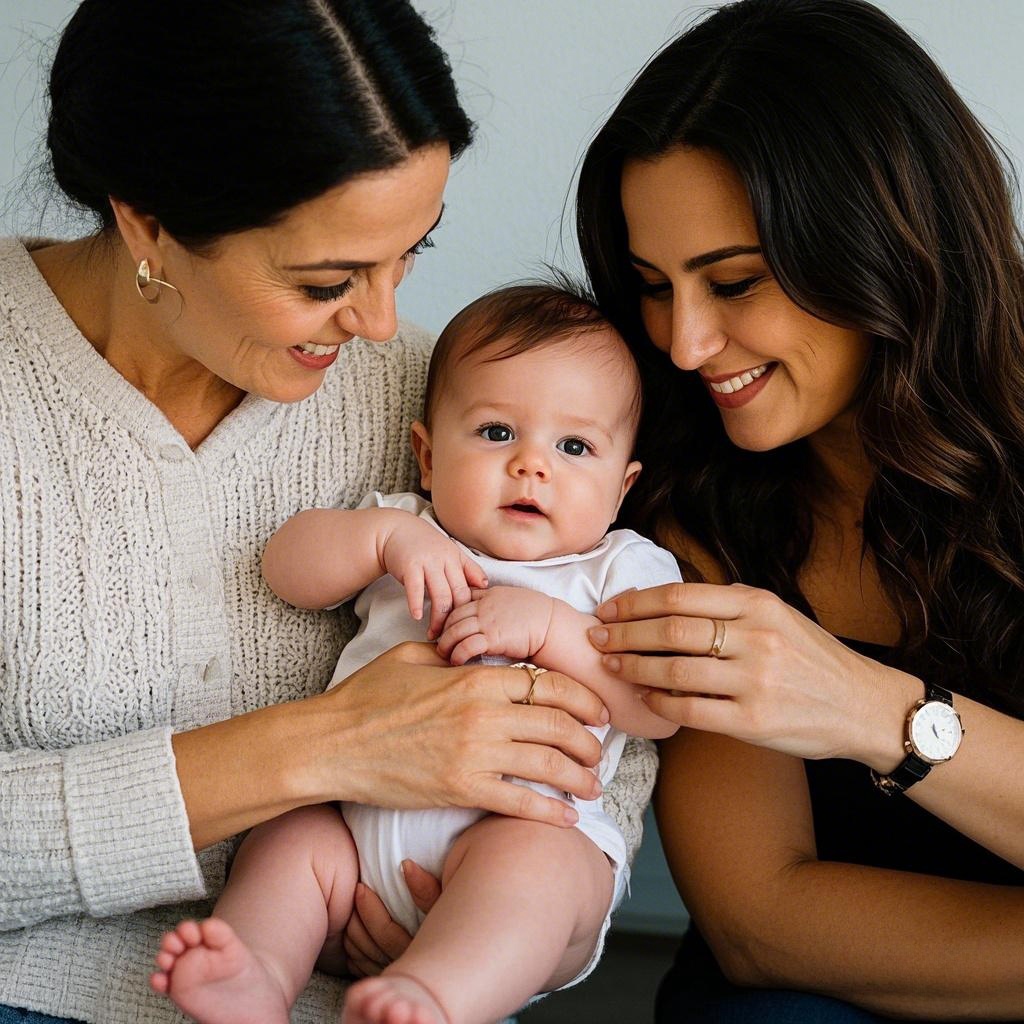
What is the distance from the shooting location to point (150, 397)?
5.63ft

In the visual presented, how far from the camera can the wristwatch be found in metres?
1.58

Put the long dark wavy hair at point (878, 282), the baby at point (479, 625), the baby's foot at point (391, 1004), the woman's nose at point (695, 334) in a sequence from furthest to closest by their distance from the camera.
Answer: the woman's nose at point (695, 334), the long dark wavy hair at point (878, 282), the baby at point (479, 625), the baby's foot at point (391, 1004)

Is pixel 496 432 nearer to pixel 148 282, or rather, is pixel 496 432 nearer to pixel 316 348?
pixel 316 348

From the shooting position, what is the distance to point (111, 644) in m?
1.62

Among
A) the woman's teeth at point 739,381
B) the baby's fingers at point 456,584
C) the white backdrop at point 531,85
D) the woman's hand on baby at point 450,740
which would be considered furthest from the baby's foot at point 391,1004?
the white backdrop at point 531,85

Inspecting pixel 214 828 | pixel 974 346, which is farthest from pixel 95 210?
pixel 974 346

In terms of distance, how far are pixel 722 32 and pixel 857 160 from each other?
29 centimetres

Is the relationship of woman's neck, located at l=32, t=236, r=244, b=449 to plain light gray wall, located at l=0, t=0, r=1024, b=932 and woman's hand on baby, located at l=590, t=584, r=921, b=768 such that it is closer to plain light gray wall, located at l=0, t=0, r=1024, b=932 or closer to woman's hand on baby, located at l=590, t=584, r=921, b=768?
plain light gray wall, located at l=0, t=0, r=1024, b=932

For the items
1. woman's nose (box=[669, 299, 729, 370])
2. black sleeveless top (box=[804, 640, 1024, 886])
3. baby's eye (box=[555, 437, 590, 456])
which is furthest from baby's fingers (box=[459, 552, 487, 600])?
black sleeveless top (box=[804, 640, 1024, 886])

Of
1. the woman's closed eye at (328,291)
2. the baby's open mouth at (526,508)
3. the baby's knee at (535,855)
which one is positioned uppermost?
the woman's closed eye at (328,291)

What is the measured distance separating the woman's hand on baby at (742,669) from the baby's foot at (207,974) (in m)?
0.58

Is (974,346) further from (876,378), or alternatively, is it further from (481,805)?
(481,805)

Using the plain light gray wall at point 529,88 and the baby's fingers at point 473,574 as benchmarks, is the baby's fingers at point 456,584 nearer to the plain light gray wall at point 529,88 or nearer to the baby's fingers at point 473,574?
the baby's fingers at point 473,574

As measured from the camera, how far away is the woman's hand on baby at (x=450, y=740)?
147cm
